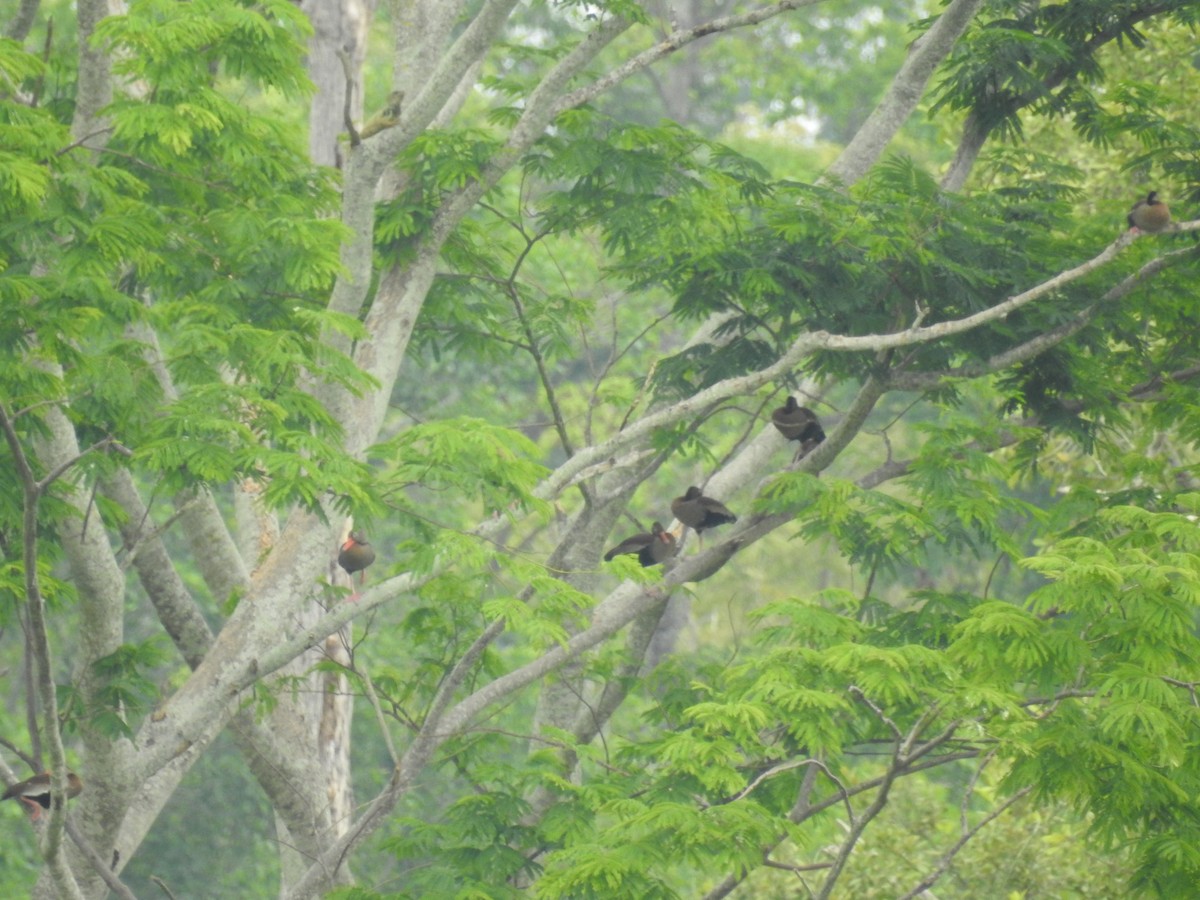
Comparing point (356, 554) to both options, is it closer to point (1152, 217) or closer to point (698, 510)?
point (698, 510)

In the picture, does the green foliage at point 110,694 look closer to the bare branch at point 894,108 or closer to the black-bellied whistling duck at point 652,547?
the black-bellied whistling duck at point 652,547

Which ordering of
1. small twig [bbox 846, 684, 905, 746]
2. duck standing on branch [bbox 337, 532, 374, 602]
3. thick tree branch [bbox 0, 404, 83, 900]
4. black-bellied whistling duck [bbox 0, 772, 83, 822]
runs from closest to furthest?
1. thick tree branch [bbox 0, 404, 83, 900]
2. small twig [bbox 846, 684, 905, 746]
3. black-bellied whistling duck [bbox 0, 772, 83, 822]
4. duck standing on branch [bbox 337, 532, 374, 602]

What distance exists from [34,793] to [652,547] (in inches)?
120

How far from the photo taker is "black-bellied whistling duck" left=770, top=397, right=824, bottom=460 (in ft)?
25.1

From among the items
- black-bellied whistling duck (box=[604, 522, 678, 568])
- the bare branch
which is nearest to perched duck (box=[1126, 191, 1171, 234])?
the bare branch

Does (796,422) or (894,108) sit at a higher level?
(894,108)

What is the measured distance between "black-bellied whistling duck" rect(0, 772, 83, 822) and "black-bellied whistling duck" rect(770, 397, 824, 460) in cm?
354

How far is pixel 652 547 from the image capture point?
7.72 metres

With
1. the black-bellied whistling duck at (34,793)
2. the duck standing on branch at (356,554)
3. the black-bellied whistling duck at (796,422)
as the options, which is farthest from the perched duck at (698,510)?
the black-bellied whistling duck at (34,793)

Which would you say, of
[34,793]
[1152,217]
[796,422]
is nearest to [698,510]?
[796,422]

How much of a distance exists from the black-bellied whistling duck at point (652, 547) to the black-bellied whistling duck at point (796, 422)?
758 millimetres

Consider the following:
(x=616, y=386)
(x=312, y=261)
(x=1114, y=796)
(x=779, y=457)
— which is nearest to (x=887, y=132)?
(x=616, y=386)

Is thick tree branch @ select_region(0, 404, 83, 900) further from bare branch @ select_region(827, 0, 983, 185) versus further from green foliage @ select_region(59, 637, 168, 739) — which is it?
bare branch @ select_region(827, 0, 983, 185)

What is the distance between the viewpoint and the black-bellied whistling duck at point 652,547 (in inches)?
303
